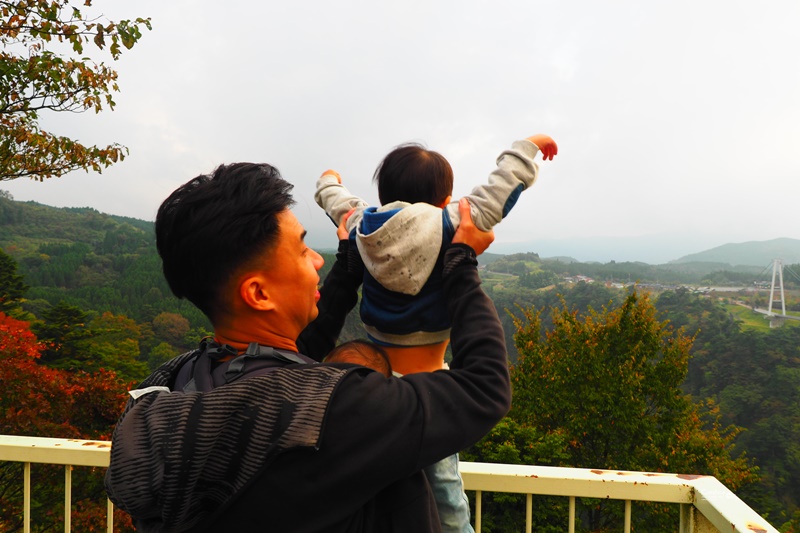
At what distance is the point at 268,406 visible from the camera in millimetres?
666

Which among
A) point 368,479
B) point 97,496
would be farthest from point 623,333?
point 368,479

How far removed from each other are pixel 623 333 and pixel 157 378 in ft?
53.2

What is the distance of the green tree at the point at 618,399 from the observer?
14.5m

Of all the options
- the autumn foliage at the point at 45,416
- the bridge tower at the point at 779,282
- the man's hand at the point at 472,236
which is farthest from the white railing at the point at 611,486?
the bridge tower at the point at 779,282

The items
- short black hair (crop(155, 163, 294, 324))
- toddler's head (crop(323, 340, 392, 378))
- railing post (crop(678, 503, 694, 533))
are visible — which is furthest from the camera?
railing post (crop(678, 503, 694, 533))

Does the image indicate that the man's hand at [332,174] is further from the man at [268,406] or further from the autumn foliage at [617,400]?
the autumn foliage at [617,400]

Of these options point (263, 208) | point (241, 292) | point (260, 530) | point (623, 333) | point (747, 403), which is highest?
point (263, 208)

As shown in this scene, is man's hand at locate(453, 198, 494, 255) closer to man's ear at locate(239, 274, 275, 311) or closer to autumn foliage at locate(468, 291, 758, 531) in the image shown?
man's ear at locate(239, 274, 275, 311)

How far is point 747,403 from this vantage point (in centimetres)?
2706

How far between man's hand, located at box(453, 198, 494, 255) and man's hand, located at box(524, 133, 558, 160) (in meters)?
0.29

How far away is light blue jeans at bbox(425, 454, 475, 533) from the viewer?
3.42 ft

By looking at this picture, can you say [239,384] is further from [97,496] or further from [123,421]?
[97,496]

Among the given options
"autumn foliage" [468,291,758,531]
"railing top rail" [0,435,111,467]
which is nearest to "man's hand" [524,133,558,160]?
"railing top rail" [0,435,111,467]

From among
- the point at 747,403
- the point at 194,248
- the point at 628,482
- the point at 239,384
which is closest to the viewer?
the point at 239,384
